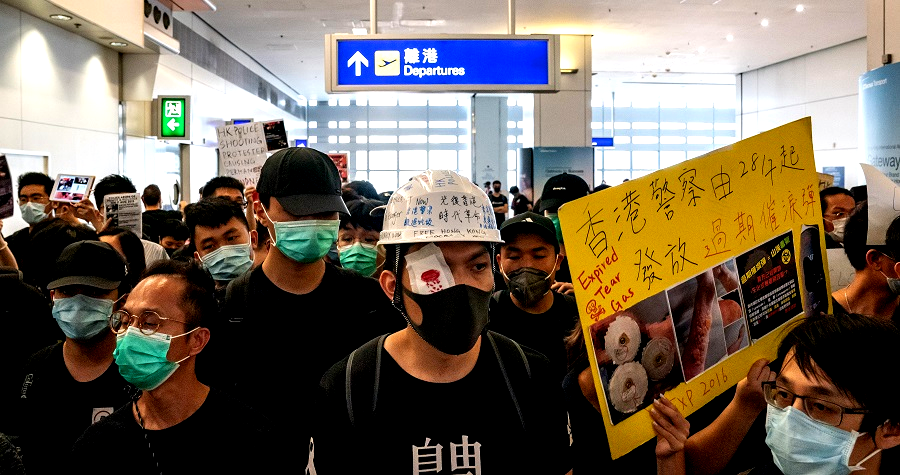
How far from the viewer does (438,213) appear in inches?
73.5

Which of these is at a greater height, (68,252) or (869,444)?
(68,252)

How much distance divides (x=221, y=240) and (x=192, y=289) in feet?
4.68

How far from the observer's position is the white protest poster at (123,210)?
16.3 ft

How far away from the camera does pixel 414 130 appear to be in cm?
2992

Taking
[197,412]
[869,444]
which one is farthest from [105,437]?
[869,444]

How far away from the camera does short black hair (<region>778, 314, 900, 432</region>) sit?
1779 millimetres

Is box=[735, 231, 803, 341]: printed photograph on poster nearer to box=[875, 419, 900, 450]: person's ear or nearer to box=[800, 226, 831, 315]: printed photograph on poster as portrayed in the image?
box=[800, 226, 831, 315]: printed photograph on poster

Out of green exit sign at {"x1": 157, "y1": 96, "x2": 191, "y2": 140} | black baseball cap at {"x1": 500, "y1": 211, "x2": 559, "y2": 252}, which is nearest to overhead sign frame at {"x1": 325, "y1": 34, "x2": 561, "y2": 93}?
black baseball cap at {"x1": 500, "y1": 211, "x2": 559, "y2": 252}

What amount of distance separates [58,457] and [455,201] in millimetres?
1496

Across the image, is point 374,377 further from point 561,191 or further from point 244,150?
point 244,150

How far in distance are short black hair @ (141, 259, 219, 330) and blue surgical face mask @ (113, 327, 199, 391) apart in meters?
0.11

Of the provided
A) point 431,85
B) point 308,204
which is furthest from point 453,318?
point 431,85

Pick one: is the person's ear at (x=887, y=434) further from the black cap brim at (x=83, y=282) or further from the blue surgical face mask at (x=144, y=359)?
the black cap brim at (x=83, y=282)

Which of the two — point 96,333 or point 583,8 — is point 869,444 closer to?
point 96,333
